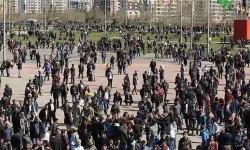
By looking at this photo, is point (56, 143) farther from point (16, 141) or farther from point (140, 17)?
point (140, 17)

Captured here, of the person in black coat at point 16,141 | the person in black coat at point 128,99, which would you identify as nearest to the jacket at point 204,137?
the person in black coat at point 16,141

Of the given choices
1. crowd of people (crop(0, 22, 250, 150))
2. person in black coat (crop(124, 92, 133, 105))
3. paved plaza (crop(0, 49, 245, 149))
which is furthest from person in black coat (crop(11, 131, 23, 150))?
person in black coat (crop(124, 92, 133, 105))

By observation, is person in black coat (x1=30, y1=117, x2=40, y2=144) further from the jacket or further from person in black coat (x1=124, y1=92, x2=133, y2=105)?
person in black coat (x1=124, y1=92, x2=133, y2=105)

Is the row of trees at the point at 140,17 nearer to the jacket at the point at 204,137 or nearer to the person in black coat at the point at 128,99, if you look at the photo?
the person in black coat at the point at 128,99

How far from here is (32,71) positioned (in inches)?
1585

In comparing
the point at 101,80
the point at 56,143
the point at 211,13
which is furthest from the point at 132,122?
the point at 211,13

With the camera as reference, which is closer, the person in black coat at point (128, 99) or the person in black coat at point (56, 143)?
the person in black coat at point (56, 143)

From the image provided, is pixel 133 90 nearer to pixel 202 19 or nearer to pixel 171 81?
pixel 171 81

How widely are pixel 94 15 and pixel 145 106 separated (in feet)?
390

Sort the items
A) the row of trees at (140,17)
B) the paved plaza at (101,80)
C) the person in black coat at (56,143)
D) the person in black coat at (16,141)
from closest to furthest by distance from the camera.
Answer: the person in black coat at (56,143) → the person in black coat at (16,141) → the paved plaza at (101,80) → the row of trees at (140,17)

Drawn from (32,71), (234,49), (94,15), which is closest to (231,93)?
Result: (32,71)

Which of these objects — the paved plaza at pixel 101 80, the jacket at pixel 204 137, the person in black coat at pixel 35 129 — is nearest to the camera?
the jacket at pixel 204 137

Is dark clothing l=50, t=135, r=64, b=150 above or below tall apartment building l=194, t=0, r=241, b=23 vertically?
below

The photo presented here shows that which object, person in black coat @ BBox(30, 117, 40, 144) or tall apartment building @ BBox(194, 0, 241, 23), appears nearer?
person in black coat @ BBox(30, 117, 40, 144)
